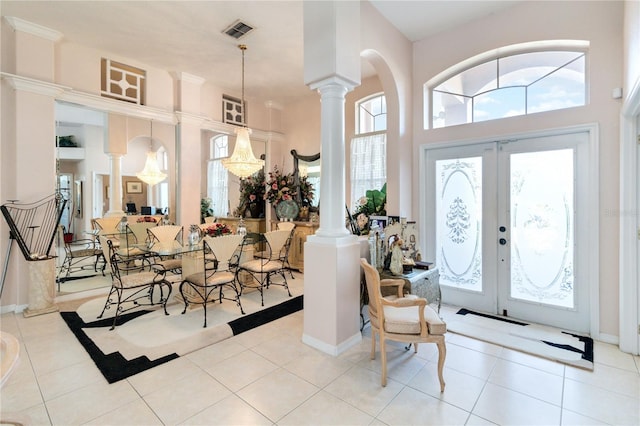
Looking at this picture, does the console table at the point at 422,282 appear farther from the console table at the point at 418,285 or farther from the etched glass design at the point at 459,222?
the etched glass design at the point at 459,222

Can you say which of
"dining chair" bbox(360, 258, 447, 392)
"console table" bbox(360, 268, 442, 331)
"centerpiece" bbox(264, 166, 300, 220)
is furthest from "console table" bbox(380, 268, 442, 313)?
"centerpiece" bbox(264, 166, 300, 220)

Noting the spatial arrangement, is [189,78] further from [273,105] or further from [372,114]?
[372,114]

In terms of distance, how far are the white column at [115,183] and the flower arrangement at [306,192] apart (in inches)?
121

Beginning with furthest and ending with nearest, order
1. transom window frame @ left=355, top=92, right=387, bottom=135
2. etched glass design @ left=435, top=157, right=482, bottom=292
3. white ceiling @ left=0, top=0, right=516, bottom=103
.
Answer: transom window frame @ left=355, top=92, right=387, bottom=135
etched glass design @ left=435, top=157, right=482, bottom=292
white ceiling @ left=0, top=0, right=516, bottom=103

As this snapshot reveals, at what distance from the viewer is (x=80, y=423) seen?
182 cm

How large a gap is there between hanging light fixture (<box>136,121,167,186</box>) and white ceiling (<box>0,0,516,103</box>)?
4.61ft

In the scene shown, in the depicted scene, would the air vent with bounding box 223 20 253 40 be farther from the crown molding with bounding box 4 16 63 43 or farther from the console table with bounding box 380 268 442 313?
the console table with bounding box 380 268 442 313

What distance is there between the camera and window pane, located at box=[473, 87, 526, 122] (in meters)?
3.40

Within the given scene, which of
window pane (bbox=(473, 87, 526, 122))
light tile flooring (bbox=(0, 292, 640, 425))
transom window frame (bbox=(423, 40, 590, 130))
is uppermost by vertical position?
transom window frame (bbox=(423, 40, 590, 130))

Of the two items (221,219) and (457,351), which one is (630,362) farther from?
(221,219)

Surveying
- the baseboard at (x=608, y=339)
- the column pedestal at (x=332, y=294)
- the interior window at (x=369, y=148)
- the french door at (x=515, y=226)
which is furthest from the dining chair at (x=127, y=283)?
the baseboard at (x=608, y=339)

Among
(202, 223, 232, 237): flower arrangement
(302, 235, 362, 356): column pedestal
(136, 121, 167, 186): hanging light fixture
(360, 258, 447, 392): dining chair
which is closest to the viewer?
(360, 258, 447, 392): dining chair

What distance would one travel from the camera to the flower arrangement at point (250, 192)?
243 inches

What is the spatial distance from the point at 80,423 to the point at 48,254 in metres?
2.84
